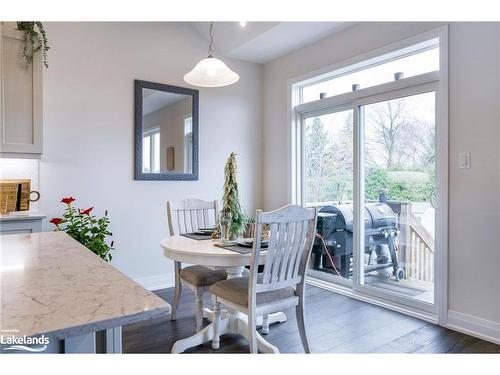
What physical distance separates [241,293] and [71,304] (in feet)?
4.69

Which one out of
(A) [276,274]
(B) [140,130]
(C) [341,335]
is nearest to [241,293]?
(A) [276,274]

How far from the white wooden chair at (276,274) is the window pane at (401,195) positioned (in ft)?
4.53

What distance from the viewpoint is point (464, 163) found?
2641 mm

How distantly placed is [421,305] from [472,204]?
3.20ft

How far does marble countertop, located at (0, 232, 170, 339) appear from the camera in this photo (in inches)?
26.7

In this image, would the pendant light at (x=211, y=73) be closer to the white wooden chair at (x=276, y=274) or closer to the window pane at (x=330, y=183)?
the white wooden chair at (x=276, y=274)

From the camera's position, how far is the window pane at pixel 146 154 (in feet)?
12.2

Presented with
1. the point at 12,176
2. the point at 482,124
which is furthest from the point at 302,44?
the point at 12,176

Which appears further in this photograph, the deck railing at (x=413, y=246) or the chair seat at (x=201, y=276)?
the deck railing at (x=413, y=246)

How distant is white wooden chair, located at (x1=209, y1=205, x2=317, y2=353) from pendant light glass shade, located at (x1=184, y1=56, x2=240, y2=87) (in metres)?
1.09

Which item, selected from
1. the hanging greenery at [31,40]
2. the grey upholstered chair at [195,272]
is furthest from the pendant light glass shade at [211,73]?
the hanging greenery at [31,40]

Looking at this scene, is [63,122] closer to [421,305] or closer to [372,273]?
[372,273]

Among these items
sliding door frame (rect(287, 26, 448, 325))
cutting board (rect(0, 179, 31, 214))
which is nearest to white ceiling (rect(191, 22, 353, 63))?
sliding door frame (rect(287, 26, 448, 325))
